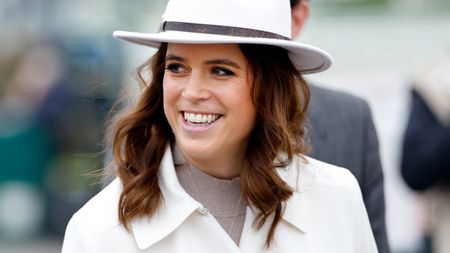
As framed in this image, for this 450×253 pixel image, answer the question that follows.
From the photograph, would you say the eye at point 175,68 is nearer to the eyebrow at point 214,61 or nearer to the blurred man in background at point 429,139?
the eyebrow at point 214,61

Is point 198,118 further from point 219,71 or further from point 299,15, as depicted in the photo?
point 299,15

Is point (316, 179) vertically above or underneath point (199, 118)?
underneath

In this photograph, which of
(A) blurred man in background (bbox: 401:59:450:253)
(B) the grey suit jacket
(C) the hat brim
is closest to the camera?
(C) the hat brim

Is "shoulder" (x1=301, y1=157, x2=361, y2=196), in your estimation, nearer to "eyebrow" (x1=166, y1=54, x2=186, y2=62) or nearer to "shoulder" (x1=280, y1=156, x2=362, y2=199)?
"shoulder" (x1=280, y1=156, x2=362, y2=199)

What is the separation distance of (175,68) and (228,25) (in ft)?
0.64

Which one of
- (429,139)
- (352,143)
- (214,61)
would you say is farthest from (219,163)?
(429,139)

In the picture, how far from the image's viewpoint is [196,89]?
135 inches

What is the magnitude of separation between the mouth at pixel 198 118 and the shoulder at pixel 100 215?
11.4 inches

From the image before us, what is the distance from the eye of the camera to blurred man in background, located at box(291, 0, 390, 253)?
Answer: 442 cm

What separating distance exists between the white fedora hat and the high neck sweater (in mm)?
403

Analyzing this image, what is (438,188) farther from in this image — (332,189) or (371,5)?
(371,5)

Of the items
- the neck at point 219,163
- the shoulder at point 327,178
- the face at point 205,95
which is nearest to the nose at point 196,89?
the face at point 205,95

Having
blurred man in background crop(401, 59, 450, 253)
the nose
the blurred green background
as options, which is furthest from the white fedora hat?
the blurred green background

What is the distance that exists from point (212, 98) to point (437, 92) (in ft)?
8.08
